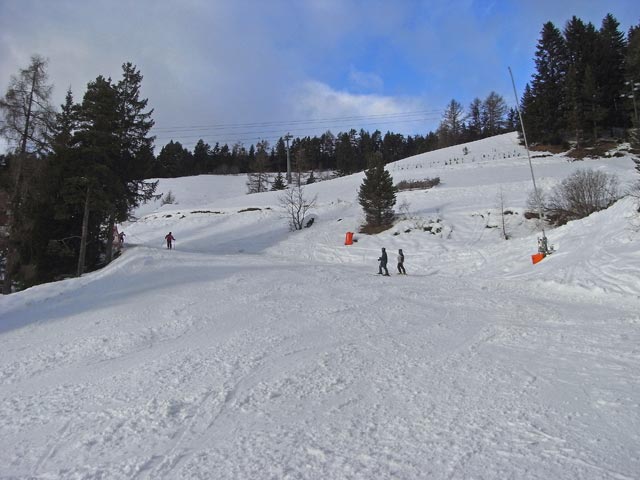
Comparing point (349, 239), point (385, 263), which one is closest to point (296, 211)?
point (349, 239)

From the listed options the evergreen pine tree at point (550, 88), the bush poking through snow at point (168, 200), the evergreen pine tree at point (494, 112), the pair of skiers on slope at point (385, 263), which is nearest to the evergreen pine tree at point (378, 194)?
the pair of skiers on slope at point (385, 263)

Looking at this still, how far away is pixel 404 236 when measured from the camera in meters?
27.3

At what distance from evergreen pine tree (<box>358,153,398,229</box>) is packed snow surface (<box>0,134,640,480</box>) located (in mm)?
12047

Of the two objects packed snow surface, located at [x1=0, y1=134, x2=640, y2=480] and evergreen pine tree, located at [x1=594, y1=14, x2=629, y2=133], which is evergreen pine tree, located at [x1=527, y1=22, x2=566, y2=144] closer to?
evergreen pine tree, located at [x1=594, y1=14, x2=629, y2=133]

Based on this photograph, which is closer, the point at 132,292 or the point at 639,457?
the point at 639,457

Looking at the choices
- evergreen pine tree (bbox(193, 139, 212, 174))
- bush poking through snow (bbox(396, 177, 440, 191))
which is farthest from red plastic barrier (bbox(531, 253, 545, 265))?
evergreen pine tree (bbox(193, 139, 212, 174))

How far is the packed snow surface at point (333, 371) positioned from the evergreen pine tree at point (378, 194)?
474 inches

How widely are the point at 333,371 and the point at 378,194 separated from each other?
78.7 ft

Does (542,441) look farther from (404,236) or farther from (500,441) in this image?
(404,236)

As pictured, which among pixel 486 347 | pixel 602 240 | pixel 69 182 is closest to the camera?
pixel 486 347

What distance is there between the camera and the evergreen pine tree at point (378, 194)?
2958cm

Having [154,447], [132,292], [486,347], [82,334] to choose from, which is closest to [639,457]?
[486,347]

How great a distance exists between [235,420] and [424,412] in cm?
234

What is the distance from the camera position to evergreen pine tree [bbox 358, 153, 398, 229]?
2958 cm
